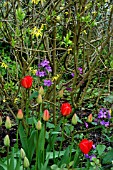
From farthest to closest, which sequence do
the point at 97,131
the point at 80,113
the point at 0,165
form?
1. the point at 80,113
2. the point at 97,131
3. the point at 0,165

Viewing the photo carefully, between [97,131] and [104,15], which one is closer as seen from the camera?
[97,131]

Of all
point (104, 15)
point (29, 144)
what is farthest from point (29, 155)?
point (104, 15)

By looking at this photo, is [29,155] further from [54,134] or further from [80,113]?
[80,113]

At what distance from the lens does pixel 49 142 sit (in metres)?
2.48

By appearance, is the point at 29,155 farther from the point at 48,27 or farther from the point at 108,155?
the point at 48,27

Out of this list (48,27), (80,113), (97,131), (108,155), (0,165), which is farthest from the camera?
(80,113)

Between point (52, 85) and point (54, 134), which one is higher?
point (52, 85)

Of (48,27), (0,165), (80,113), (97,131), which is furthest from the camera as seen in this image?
(80,113)

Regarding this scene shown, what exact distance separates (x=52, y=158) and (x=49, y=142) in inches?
4.3

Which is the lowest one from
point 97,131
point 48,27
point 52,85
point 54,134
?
point 97,131

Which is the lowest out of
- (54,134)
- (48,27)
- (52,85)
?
(54,134)

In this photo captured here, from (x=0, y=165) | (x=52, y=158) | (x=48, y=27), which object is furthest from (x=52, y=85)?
(x=0, y=165)

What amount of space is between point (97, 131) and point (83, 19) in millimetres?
1151

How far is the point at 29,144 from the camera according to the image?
2.43 m
